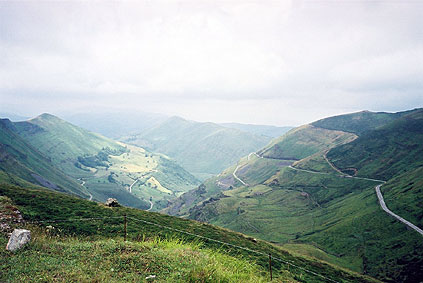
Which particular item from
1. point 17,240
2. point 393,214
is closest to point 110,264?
point 17,240

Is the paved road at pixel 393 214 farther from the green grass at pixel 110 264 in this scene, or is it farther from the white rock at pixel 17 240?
the white rock at pixel 17 240

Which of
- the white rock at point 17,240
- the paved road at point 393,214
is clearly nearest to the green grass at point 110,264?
the white rock at point 17,240

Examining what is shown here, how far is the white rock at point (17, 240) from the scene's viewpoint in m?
16.8

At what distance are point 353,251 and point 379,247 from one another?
493 inches

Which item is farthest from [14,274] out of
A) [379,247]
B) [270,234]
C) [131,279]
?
[270,234]

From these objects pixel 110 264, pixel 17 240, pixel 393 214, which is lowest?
pixel 393 214

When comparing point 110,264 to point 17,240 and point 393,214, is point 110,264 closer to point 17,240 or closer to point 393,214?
point 17,240

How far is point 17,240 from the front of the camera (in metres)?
17.2

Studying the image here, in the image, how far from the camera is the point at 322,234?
160750mm

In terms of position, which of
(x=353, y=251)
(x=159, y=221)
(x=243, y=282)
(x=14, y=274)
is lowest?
(x=353, y=251)

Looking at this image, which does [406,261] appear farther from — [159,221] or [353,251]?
[159,221]

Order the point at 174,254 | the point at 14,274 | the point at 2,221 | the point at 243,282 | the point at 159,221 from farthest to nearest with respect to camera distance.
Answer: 1. the point at 159,221
2. the point at 2,221
3. the point at 174,254
4. the point at 243,282
5. the point at 14,274

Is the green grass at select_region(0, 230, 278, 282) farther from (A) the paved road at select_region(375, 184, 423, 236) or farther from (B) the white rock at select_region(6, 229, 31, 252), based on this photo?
(A) the paved road at select_region(375, 184, 423, 236)

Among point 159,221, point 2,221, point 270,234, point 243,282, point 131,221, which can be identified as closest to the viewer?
point 243,282
